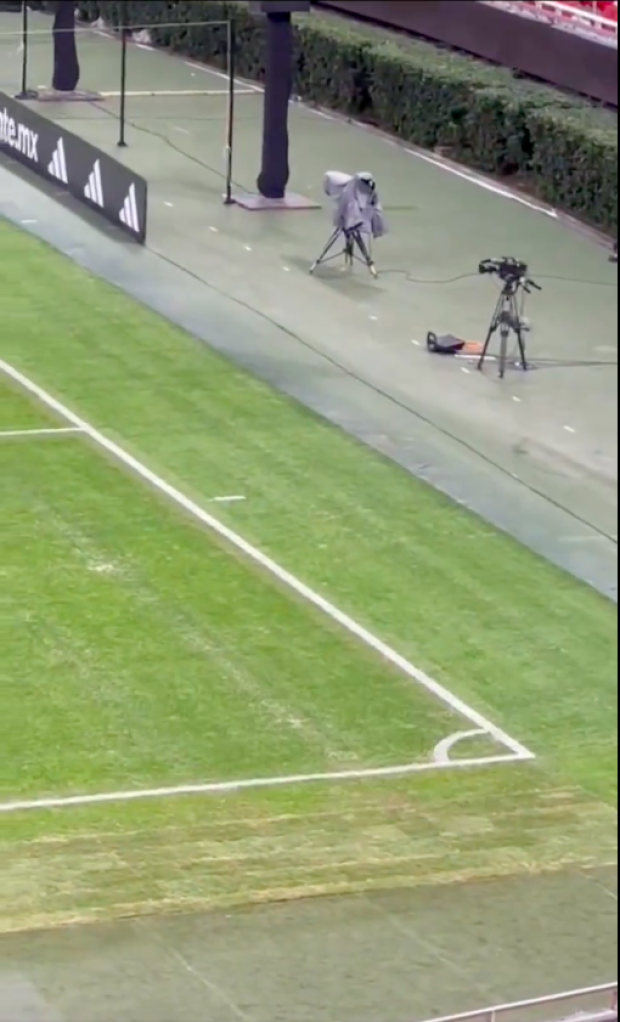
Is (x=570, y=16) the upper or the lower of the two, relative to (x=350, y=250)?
upper

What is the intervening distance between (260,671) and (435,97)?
85.3 ft

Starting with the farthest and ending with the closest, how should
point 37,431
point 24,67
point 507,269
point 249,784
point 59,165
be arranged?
point 24,67 < point 59,165 < point 507,269 < point 37,431 < point 249,784

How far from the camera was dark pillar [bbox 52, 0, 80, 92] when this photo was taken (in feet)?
152

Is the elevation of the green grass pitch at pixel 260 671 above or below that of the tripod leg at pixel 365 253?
above

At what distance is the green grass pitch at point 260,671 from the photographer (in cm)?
1562

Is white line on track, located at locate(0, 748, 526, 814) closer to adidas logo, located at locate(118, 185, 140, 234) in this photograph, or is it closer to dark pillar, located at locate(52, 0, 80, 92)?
adidas logo, located at locate(118, 185, 140, 234)

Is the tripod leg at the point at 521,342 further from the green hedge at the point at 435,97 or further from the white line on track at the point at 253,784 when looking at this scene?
the white line on track at the point at 253,784

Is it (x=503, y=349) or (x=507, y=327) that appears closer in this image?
(x=503, y=349)

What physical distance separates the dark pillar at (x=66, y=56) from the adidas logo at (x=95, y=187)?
31.7 feet

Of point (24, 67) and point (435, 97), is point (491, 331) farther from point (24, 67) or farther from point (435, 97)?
point (24, 67)

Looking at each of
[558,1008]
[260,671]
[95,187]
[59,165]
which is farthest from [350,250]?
[558,1008]

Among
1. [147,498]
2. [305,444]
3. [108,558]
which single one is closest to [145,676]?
[108,558]

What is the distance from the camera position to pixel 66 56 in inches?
1832

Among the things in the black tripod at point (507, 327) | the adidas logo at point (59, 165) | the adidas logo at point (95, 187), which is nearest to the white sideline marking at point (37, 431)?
the black tripod at point (507, 327)
